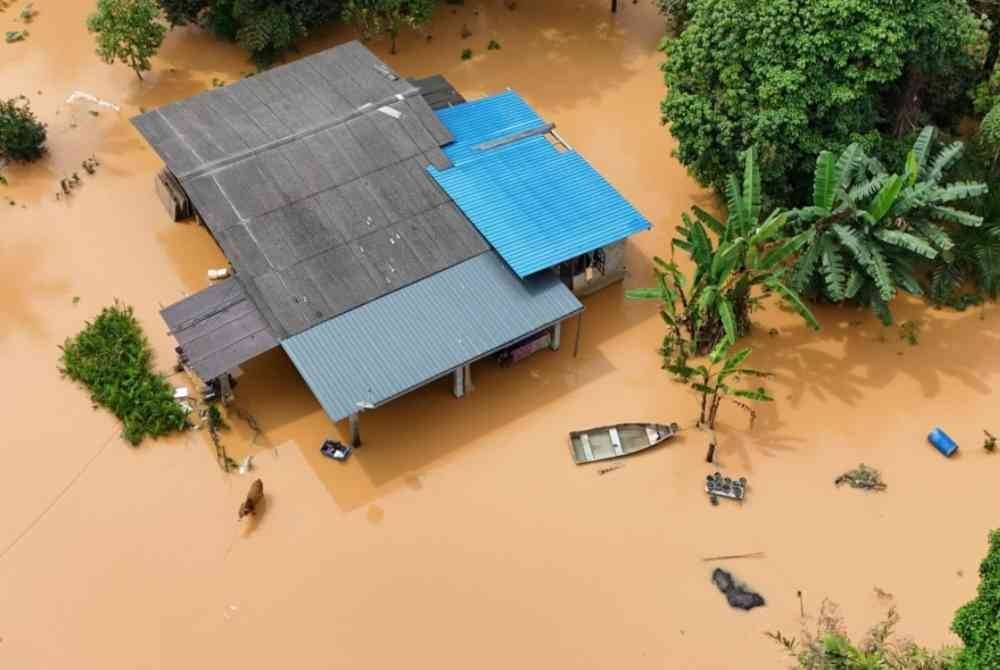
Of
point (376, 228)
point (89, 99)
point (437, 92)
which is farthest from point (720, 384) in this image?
point (89, 99)

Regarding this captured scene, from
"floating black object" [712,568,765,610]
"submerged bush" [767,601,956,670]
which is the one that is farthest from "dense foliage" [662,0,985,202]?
"submerged bush" [767,601,956,670]

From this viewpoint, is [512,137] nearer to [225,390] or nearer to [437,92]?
[437,92]

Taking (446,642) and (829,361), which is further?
(829,361)

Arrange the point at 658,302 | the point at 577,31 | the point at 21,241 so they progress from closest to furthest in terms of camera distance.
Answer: the point at 658,302
the point at 21,241
the point at 577,31

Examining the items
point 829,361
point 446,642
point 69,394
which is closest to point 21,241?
point 69,394

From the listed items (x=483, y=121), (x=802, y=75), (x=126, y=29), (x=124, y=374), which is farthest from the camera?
(x=126, y=29)

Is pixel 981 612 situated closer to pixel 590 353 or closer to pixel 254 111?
pixel 590 353
